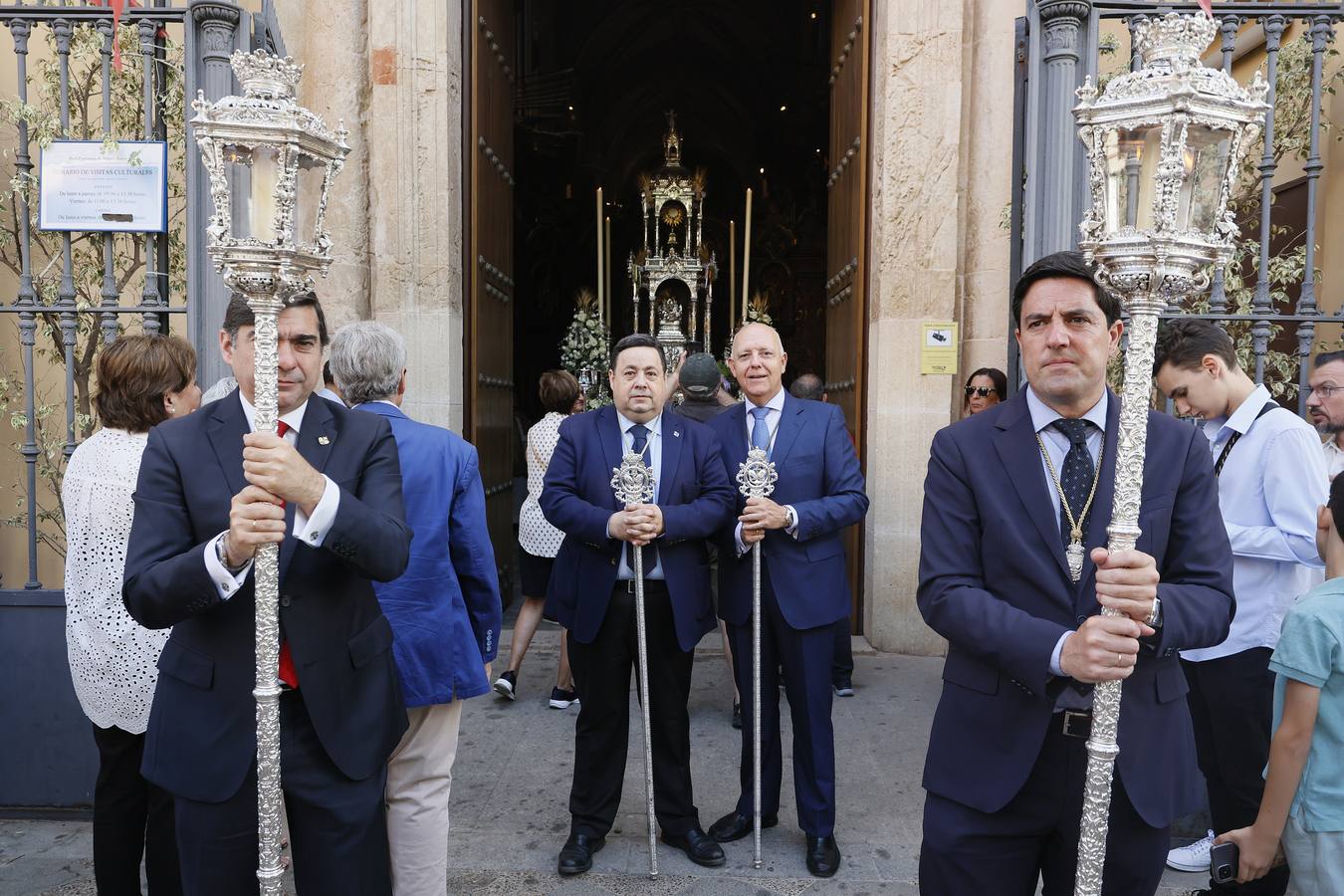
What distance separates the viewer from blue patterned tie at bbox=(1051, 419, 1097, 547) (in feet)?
6.57

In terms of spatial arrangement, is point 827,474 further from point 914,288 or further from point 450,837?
point 914,288

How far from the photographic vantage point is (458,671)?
112 inches

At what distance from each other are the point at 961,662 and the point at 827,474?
5.47 ft

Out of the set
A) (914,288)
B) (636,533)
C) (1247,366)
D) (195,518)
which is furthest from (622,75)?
(195,518)

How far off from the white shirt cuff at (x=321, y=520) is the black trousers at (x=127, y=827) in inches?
54.4

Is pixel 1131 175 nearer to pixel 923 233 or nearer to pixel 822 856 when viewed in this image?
pixel 822 856

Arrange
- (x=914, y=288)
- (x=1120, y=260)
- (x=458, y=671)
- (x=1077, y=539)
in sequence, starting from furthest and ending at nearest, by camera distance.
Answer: (x=914, y=288)
(x=458, y=671)
(x=1077, y=539)
(x=1120, y=260)

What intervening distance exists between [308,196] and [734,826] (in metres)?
2.86

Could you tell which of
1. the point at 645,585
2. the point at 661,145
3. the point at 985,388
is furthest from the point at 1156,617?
the point at 661,145

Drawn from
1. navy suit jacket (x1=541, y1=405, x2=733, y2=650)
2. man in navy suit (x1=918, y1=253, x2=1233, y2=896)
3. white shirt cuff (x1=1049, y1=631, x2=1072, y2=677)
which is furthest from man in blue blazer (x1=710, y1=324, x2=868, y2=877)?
white shirt cuff (x1=1049, y1=631, x2=1072, y2=677)

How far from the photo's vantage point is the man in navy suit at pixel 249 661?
2.00 metres

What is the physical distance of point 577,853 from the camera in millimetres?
3371

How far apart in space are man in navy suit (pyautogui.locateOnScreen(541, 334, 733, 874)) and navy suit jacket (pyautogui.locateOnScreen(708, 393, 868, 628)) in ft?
0.54

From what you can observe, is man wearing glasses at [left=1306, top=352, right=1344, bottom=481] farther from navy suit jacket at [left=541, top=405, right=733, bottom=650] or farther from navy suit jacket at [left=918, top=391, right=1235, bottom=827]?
navy suit jacket at [left=541, top=405, right=733, bottom=650]
